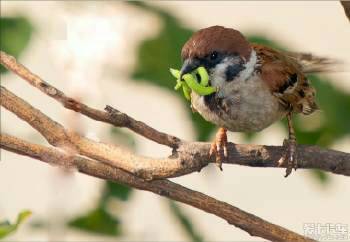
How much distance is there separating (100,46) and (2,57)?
188mm

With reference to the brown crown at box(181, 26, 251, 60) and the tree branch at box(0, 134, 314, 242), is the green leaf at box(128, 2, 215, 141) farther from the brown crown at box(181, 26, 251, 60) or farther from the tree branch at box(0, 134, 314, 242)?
the tree branch at box(0, 134, 314, 242)

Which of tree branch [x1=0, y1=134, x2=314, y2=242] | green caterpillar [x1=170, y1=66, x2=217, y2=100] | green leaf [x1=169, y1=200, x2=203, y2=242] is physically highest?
green caterpillar [x1=170, y1=66, x2=217, y2=100]

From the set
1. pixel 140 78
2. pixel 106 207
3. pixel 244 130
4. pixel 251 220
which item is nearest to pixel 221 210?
pixel 251 220

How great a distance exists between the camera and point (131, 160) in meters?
0.97

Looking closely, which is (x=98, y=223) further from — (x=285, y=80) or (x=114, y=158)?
(x=114, y=158)

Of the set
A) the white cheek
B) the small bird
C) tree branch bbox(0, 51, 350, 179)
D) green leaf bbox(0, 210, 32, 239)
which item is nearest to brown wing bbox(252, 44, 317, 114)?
the small bird

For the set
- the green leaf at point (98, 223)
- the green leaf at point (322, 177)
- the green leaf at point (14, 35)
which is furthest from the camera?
the green leaf at point (322, 177)

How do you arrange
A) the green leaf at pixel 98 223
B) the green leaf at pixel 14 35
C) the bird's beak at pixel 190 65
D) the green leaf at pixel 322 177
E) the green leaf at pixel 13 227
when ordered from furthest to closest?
the green leaf at pixel 322 177, the green leaf at pixel 14 35, the green leaf at pixel 98 223, the bird's beak at pixel 190 65, the green leaf at pixel 13 227

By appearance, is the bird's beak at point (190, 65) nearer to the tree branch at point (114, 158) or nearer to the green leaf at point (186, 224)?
the tree branch at point (114, 158)

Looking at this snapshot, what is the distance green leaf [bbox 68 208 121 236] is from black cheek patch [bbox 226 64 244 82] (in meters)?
0.38

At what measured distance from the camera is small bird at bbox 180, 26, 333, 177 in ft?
4.51

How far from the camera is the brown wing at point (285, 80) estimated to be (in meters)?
1.61

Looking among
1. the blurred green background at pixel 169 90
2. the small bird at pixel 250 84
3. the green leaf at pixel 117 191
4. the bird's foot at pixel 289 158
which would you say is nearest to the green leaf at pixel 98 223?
the blurred green background at pixel 169 90

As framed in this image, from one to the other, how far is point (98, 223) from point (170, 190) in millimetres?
643
